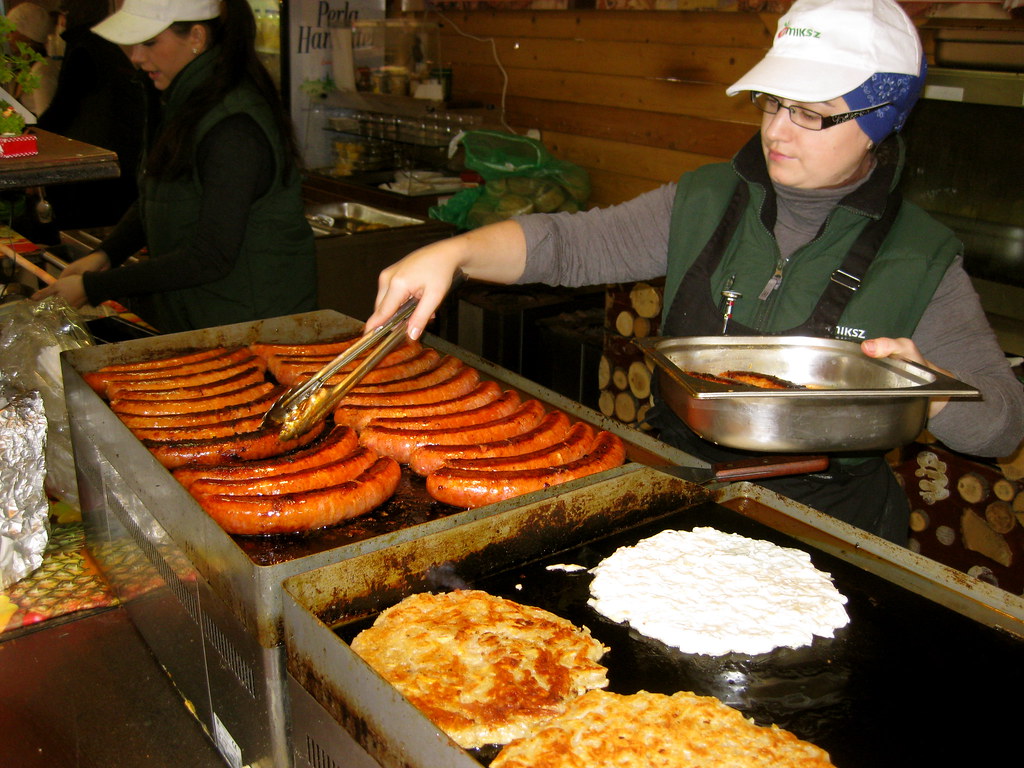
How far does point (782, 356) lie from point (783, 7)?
10.4ft

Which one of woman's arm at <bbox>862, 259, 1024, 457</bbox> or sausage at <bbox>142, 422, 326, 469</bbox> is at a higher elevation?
woman's arm at <bbox>862, 259, 1024, 457</bbox>

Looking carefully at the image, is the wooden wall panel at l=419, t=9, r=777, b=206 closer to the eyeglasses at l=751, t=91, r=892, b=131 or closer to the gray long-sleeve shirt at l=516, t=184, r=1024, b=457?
the gray long-sleeve shirt at l=516, t=184, r=1024, b=457

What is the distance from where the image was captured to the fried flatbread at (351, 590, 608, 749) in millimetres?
1469

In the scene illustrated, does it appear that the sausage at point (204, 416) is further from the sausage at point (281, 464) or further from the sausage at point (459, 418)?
the sausage at point (459, 418)

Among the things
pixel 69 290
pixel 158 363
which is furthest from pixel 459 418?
pixel 69 290

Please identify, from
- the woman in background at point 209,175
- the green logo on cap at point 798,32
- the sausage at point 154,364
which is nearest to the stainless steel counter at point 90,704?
the sausage at point 154,364

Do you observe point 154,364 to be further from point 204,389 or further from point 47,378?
point 47,378

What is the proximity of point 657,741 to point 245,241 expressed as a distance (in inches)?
115

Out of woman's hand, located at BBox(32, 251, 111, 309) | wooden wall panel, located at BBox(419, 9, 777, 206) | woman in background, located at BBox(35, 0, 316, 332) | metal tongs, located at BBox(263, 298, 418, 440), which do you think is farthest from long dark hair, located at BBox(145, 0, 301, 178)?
wooden wall panel, located at BBox(419, 9, 777, 206)

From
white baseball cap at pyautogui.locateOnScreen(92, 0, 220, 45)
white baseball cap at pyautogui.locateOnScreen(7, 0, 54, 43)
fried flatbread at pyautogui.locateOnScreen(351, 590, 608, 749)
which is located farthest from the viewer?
white baseball cap at pyautogui.locateOnScreen(7, 0, 54, 43)

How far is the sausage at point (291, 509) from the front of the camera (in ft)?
6.38

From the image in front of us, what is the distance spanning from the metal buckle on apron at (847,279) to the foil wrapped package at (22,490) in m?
2.22

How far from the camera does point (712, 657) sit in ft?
5.46

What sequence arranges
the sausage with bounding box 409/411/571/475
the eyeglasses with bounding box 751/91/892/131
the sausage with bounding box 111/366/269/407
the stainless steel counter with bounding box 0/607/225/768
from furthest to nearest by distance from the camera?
the sausage with bounding box 111/366/269/407
the sausage with bounding box 409/411/571/475
the eyeglasses with bounding box 751/91/892/131
the stainless steel counter with bounding box 0/607/225/768
